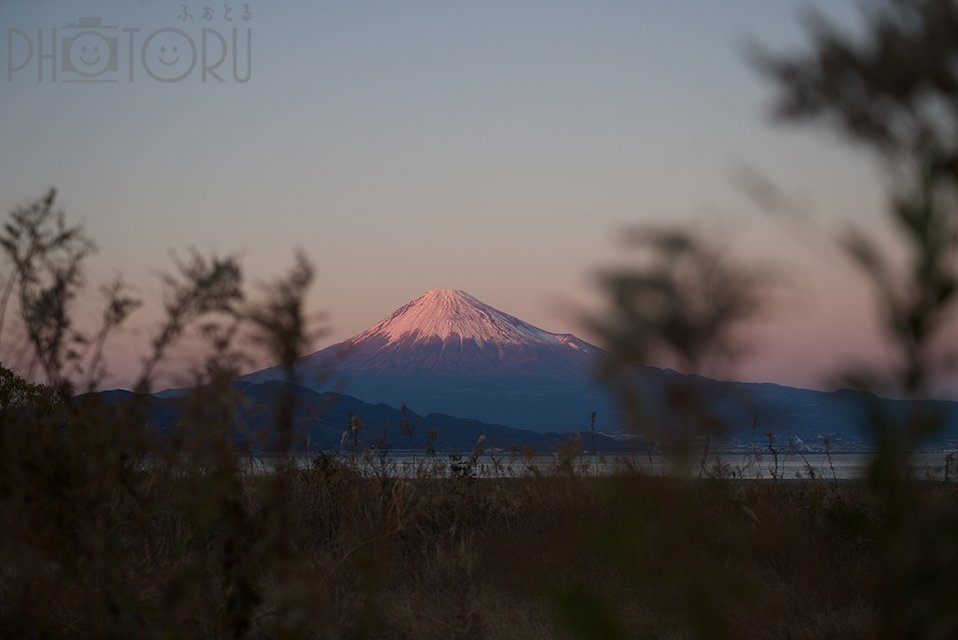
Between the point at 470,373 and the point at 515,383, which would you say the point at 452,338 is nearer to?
the point at 470,373

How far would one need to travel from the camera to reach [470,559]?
7609 millimetres

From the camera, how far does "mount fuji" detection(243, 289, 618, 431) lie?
9962 centimetres

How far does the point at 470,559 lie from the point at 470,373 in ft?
436

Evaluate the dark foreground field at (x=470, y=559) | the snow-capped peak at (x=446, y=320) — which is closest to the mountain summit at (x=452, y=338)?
the snow-capped peak at (x=446, y=320)

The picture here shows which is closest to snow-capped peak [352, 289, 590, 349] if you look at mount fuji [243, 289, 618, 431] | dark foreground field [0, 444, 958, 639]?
mount fuji [243, 289, 618, 431]

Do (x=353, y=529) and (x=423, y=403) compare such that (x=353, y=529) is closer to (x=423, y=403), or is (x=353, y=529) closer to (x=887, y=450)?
(x=887, y=450)

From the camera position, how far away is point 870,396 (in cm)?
214

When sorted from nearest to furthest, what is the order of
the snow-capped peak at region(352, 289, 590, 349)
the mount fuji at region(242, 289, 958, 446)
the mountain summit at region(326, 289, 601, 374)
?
the mount fuji at region(242, 289, 958, 446) < the mountain summit at region(326, 289, 601, 374) < the snow-capped peak at region(352, 289, 590, 349)

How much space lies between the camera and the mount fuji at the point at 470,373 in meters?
99.6

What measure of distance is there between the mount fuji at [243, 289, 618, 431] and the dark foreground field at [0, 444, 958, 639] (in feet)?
207

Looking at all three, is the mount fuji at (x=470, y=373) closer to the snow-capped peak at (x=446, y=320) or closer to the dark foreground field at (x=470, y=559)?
the snow-capped peak at (x=446, y=320)

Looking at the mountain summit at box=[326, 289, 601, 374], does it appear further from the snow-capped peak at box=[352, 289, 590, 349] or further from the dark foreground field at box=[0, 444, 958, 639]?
Answer: the dark foreground field at box=[0, 444, 958, 639]

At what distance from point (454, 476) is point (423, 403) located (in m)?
132

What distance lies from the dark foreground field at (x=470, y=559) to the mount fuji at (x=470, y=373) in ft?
207
